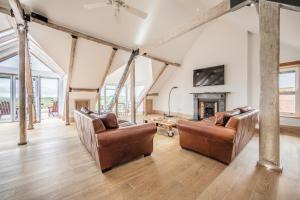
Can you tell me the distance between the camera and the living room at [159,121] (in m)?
1.98

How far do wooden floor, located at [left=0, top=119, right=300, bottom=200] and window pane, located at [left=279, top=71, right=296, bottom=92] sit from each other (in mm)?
2411

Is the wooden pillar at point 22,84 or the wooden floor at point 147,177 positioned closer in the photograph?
the wooden floor at point 147,177

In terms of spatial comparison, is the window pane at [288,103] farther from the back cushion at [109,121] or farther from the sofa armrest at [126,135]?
the back cushion at [109,121]

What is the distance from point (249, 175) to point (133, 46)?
5058 mm

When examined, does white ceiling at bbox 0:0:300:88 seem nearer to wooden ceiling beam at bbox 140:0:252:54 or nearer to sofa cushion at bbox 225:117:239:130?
wooden ceiling beam at bbox 140:0:252:54

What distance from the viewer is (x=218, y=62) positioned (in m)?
5.89

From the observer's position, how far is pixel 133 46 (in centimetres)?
539

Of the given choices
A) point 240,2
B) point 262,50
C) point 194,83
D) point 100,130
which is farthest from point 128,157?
point 194,83

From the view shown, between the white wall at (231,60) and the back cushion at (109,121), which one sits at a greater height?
the white wall at (231,60)

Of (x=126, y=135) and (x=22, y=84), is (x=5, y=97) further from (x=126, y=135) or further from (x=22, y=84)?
(x=126, y=135)

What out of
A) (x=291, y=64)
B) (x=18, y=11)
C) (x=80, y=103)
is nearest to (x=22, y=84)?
(x=18, y=11)

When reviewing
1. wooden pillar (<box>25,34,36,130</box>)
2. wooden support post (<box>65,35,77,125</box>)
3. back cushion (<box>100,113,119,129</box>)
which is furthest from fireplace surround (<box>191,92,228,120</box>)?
wooden pillar (<box>25,34,36,130</box>)

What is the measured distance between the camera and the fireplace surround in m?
5.66

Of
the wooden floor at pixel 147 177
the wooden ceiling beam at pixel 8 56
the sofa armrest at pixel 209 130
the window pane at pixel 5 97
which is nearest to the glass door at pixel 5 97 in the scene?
the window pane at pixel 5 97
